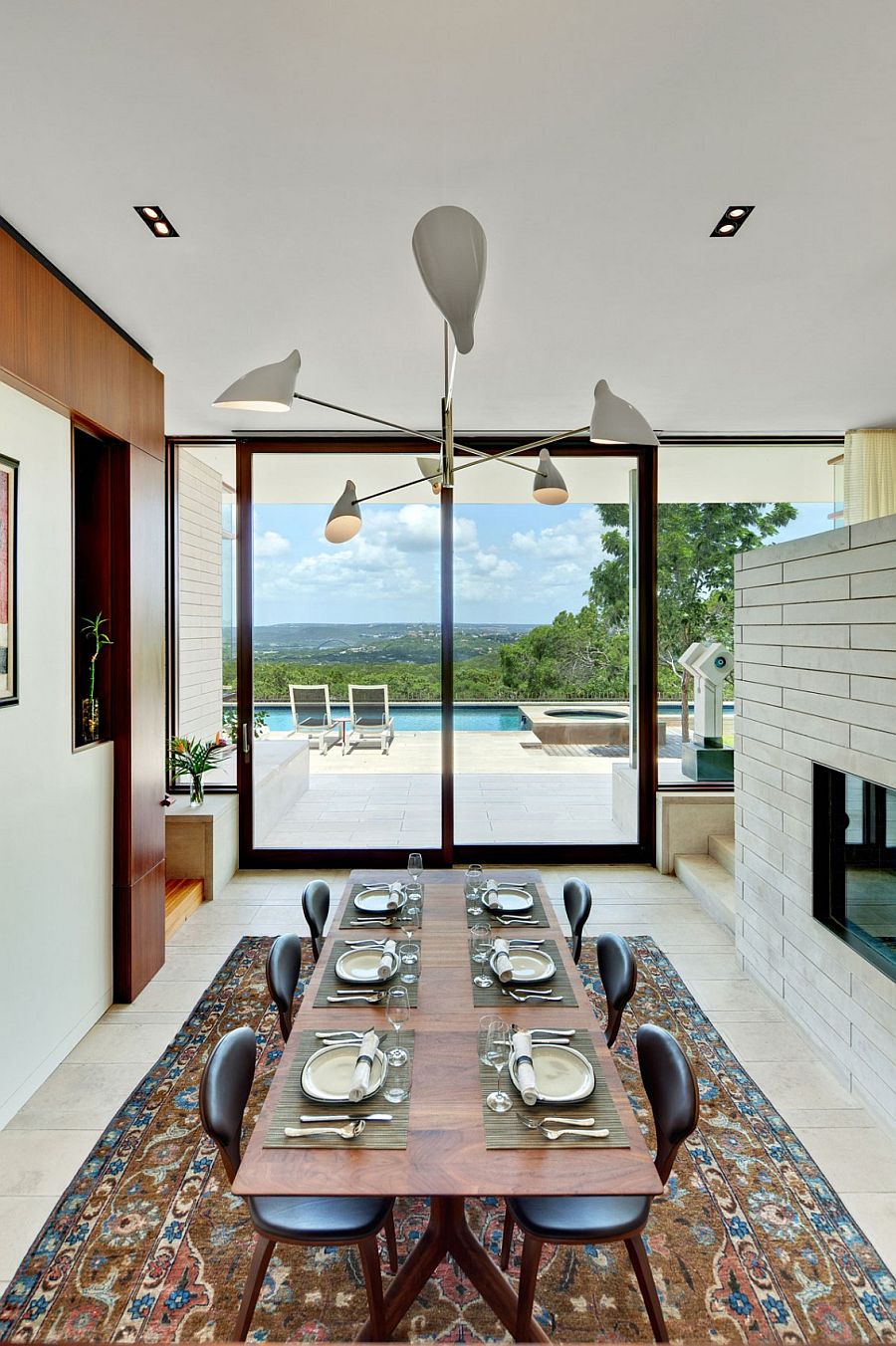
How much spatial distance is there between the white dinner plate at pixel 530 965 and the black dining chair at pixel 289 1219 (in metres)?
0.68

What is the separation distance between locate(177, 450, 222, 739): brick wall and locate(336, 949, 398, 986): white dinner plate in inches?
125

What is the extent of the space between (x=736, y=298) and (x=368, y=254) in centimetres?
146

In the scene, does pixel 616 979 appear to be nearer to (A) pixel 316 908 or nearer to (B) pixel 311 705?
(A) pixel 316 908

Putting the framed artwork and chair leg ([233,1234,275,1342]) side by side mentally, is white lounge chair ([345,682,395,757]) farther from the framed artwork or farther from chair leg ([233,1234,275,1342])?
chair leg ([233,1234,275,1342])

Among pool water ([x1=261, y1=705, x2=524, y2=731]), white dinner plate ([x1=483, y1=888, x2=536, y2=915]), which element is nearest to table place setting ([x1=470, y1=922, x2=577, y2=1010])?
white dinner plate ([x1=483, y1=888, x2=536, y2=915])

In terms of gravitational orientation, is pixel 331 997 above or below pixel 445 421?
below

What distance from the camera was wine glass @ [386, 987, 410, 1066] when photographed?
5.90 feet

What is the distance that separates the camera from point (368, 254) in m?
2.62

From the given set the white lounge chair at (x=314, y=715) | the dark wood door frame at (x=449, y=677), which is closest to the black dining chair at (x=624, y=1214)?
the dark wood door frame at (x=449, y=677)

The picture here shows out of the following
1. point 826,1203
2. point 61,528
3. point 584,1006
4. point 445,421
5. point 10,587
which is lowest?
point 826,1203

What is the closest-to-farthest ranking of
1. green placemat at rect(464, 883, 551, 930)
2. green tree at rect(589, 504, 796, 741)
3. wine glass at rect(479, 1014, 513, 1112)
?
1. wine glass at rect(479, 1014, 513, 1112)
2. green placemat at rect(464, 883, 551, 930)
3. green tree at rect(589, 504, 796, 741)

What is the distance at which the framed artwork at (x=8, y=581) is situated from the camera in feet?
8.26

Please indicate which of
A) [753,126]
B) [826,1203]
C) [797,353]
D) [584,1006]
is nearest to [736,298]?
[797,353]

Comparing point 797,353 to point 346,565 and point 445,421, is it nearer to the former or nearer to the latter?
point 445,421
